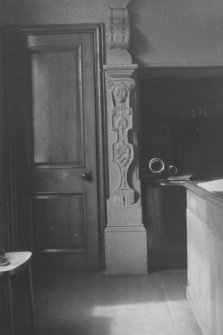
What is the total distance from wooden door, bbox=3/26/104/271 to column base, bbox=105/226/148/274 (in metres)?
0.18

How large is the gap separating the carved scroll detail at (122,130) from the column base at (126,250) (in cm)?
31

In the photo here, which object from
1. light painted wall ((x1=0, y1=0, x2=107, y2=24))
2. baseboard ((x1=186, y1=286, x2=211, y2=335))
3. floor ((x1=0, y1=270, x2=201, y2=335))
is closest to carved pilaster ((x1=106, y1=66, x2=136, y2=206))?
light painted wall ((x1=0, y1=0, x2=107, y2=24))

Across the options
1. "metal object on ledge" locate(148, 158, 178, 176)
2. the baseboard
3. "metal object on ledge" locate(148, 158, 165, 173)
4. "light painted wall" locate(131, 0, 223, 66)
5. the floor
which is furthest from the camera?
"metal object on ledge" locate(148, 158, 178, 176)

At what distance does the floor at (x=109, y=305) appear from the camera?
3137 millimetres

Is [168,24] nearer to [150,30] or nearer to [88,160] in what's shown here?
[150,30]

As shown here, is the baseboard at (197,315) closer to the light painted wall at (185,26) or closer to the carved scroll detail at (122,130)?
the carved scroll detail at (122,130)

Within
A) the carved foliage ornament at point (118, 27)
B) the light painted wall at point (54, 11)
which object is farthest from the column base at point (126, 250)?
the light painted wall at point (54, 11)

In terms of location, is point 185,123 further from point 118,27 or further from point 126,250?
point 126,250

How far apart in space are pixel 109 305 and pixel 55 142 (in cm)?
178

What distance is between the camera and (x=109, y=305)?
3617 millimetres

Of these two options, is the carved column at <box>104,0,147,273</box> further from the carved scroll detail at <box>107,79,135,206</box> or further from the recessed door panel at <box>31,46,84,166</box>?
the recessed door panel at <box>31,46,84,166</box>

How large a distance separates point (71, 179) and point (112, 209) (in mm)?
512

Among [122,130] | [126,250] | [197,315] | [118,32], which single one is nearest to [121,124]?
[122,130]

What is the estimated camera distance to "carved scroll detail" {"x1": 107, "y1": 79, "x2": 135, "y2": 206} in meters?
4.52
